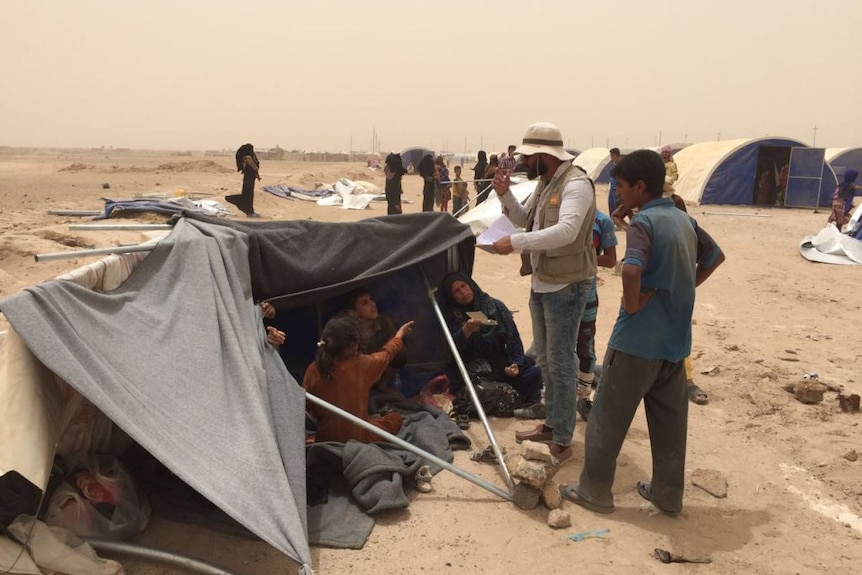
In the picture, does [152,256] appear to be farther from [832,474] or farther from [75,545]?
[832,474]

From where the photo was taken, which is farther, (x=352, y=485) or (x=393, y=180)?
(x=393, y=180)

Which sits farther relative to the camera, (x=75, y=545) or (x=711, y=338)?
(x=711, y=338)

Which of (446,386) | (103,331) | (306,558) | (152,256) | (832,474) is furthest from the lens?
(446,386)

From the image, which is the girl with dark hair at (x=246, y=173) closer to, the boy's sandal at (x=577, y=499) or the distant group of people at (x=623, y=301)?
the distant group of people at (x=623, y=301)

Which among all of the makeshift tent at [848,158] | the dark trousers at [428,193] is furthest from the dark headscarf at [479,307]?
the makeshift tent at [848,158]

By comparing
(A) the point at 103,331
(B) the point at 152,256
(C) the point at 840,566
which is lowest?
(C) the point at 840,566

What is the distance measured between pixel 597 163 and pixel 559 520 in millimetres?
26333

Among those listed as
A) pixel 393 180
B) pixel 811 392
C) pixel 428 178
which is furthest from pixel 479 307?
pixel 428 178

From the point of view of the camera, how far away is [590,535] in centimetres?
318

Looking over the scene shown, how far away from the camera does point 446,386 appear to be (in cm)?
488

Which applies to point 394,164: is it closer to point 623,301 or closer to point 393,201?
point 393,201

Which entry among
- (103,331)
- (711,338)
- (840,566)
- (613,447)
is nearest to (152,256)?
Result: (103,331)

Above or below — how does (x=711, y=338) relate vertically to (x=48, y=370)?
below

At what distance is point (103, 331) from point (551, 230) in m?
2.18
